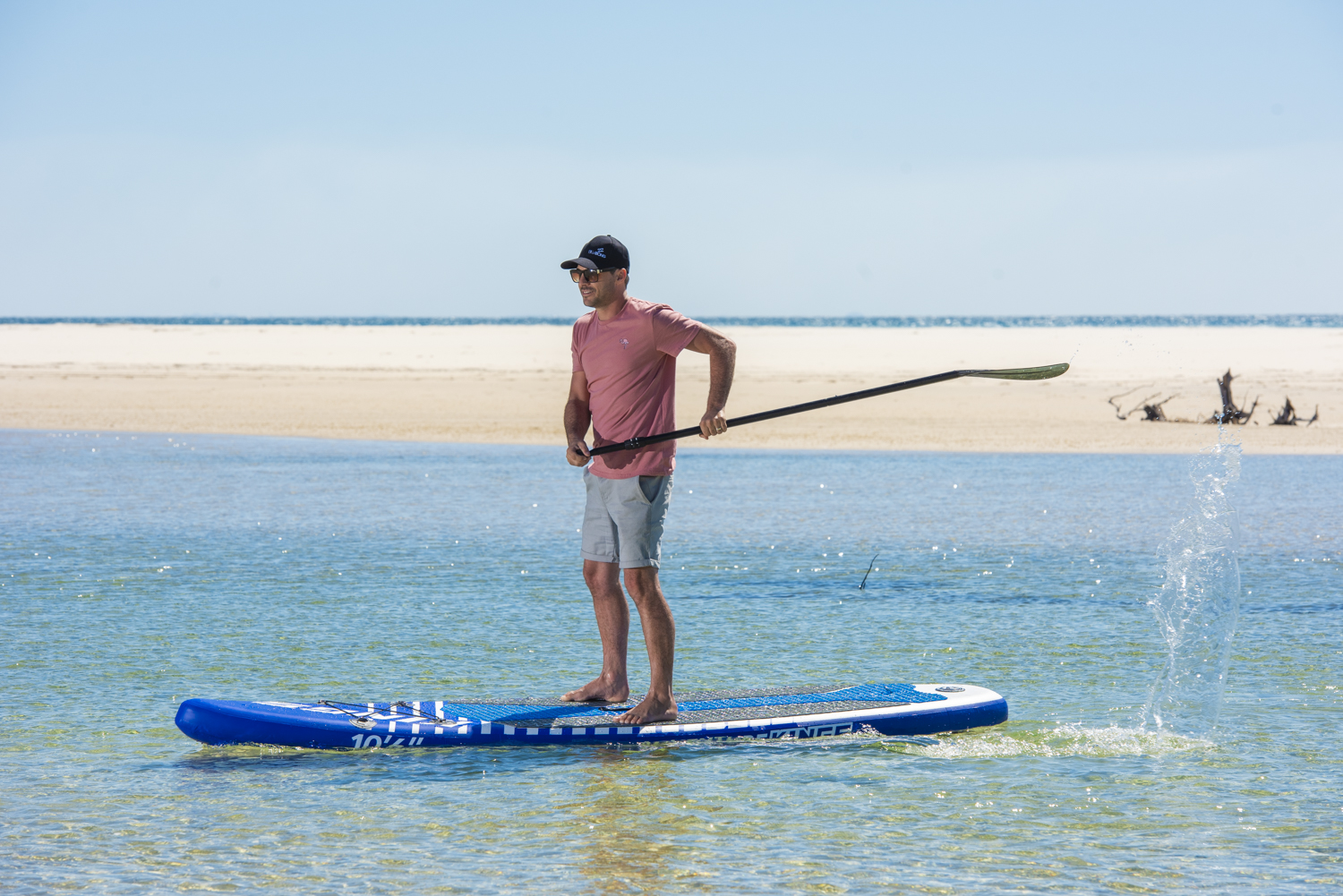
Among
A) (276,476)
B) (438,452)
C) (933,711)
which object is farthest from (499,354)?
(933,711)

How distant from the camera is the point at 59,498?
14281mm

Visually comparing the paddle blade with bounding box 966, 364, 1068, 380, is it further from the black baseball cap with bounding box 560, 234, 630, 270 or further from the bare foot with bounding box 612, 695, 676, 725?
the bare foot with bounding box 612, 695, 676, 725

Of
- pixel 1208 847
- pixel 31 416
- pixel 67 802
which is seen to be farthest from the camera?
pixel 31 416

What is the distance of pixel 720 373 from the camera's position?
227 inches

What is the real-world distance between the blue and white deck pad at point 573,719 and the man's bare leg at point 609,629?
0.27 feet

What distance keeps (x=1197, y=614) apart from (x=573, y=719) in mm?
4801

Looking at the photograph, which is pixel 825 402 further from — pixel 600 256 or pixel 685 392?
pixel 685 392

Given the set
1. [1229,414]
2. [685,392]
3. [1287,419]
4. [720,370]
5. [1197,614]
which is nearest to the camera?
[720,370]

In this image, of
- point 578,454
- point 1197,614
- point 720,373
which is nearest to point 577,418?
point 578,454

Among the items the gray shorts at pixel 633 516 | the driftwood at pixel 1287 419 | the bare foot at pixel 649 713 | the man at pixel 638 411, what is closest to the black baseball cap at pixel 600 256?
the man at pixel 638 411

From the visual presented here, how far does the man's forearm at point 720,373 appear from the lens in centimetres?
576

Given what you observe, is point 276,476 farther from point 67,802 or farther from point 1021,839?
point 1021,839

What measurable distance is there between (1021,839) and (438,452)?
16.6 metres

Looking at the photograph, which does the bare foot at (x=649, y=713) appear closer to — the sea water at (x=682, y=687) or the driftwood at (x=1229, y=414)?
the sea water at (x=682, y=687)
